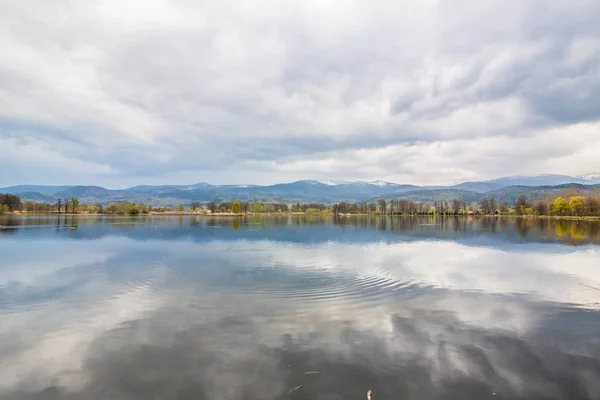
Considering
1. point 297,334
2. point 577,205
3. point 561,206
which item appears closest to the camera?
point 297,334

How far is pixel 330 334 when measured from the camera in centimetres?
1226

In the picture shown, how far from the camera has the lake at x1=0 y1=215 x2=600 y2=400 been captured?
8.81 meters

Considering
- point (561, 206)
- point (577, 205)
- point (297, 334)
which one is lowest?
point (297, 334)

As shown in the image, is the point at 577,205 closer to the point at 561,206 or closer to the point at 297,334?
the point at 561,206

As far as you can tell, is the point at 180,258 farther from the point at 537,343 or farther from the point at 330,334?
the point at 537,343

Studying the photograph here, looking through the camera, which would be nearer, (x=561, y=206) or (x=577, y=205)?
(x=577, y=205)

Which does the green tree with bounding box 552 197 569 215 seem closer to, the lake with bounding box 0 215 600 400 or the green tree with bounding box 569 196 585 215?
the green tree with bounding box 569 196 585 215

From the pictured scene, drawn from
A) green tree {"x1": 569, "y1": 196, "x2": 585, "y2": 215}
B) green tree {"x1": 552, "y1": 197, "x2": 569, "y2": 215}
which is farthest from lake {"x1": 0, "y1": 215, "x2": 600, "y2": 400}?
green tree {"x1": 552, "y1": 197, "x2": 569, "y2": 215}

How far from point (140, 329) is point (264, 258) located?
18401 mm

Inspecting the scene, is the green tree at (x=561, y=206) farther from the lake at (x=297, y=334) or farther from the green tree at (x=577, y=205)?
the lake at (x=297, y=334)

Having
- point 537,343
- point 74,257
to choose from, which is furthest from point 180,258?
point 537,343

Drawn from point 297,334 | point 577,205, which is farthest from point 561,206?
point 297,334

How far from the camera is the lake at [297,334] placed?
881 cm

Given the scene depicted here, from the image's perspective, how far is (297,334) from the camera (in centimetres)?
1225
